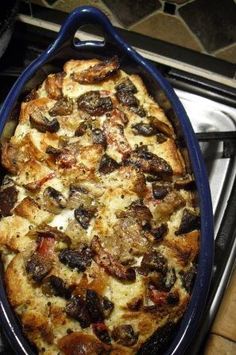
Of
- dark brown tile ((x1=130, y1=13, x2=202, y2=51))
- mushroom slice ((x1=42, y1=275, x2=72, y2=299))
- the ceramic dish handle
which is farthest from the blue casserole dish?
dark brown tile ((x1=130, y1=13, x2=202, y2=51))

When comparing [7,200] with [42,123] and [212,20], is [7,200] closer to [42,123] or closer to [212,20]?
[42,123]

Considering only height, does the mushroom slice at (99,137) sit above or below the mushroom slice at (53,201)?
above

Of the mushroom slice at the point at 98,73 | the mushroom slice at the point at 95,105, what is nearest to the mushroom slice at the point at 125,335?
the mushroom slice at the point at 95,105

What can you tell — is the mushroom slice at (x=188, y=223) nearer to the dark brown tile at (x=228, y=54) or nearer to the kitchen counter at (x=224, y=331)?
the kitchen counter at (x=224, y=331)

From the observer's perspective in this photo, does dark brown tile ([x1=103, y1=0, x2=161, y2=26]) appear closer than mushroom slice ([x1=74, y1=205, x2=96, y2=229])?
No

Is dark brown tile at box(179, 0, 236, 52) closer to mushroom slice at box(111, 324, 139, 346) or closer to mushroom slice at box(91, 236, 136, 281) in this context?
mushroom slice at box(91, 236, 136, 281)

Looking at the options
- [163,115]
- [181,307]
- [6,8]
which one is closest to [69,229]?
[181,307]

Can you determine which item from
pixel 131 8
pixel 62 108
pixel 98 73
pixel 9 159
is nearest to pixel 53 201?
pixel 9 159
